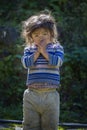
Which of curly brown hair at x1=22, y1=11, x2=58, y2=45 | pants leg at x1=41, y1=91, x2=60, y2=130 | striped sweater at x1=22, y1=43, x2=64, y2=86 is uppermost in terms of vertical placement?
curly brown hair at x1=22, y1=11, x2=58, y2=45

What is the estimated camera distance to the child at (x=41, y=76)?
171 inches

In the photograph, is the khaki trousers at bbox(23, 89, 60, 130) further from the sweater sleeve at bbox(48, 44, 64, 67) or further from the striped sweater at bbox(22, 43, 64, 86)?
the sweater sleeve at bbox(48, 44, 64, 67)

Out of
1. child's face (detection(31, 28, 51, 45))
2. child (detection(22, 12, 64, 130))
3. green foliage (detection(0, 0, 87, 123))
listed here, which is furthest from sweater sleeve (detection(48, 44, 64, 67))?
green foliage (detection(0, 0, 87, 123))

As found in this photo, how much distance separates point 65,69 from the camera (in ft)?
24.3

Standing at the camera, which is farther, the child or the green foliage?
the green foliage

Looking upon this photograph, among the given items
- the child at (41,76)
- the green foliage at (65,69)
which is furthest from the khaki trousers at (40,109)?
the green foliage at (65,69)

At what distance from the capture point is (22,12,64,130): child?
4340mm

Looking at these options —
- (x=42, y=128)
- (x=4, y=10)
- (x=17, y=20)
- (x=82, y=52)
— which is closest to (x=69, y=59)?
(x=82, y=52)

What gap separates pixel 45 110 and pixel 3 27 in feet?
12.3

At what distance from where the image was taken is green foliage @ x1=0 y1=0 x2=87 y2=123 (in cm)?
709

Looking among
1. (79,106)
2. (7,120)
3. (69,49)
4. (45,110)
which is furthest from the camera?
(69,49)

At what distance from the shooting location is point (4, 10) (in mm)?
8703

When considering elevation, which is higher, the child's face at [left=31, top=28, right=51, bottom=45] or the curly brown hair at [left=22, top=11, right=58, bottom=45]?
the curly brown hair at [left=22, top=11, right=58, bottom=45]

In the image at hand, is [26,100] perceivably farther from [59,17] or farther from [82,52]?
[59,17]
